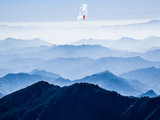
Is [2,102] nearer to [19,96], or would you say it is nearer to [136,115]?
[19,96]

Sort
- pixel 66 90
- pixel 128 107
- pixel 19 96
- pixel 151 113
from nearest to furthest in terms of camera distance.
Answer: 1. pixel 151 113
2. pixel 128 107
3. pixel 66 90
4. pixel 19 96

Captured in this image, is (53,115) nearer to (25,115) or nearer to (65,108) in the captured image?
(65,108)

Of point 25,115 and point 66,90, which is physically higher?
point 66,90

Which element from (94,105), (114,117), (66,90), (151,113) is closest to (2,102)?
(66,90)

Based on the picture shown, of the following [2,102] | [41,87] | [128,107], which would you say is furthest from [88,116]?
[2,102]

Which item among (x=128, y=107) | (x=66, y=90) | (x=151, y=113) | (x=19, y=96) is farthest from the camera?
(x=19, y=96)

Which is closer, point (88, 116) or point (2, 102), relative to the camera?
point (88, 116)
